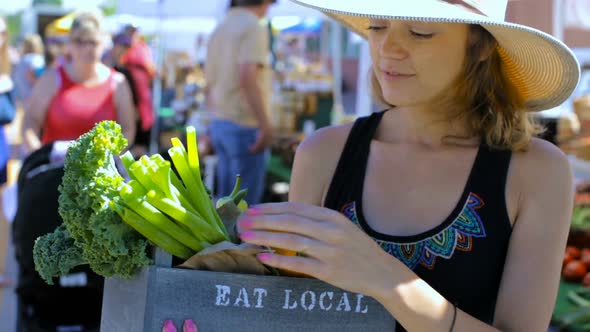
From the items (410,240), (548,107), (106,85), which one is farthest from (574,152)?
(410,240)

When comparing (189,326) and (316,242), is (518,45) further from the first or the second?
(189,326)

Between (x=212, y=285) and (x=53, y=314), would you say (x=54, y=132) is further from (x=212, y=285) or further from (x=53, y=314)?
(x=212, y=285)

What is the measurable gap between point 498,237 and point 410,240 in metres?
0.16

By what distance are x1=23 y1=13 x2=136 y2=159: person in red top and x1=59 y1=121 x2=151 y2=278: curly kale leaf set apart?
356cm

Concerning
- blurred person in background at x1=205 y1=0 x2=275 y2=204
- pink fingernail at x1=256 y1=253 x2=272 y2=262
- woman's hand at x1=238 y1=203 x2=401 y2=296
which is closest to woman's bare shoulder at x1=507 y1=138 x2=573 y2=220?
woman's hand at x1=238 y1=203 x2=401 y2=296

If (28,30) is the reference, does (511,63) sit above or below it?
above

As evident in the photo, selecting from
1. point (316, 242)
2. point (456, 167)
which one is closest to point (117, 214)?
point (316, 242)

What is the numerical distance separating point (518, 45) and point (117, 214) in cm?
89

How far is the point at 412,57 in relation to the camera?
1.54m

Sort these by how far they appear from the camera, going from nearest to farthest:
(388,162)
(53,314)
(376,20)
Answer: (376,20) < (388,162) < (53,314)

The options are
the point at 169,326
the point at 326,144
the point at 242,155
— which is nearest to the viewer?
the point at 169,326

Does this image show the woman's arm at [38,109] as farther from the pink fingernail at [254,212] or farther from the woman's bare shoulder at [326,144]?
the pink fingernail at [254,212]

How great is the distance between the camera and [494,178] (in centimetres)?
162

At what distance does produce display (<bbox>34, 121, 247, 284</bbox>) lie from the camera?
1226 millimetres
